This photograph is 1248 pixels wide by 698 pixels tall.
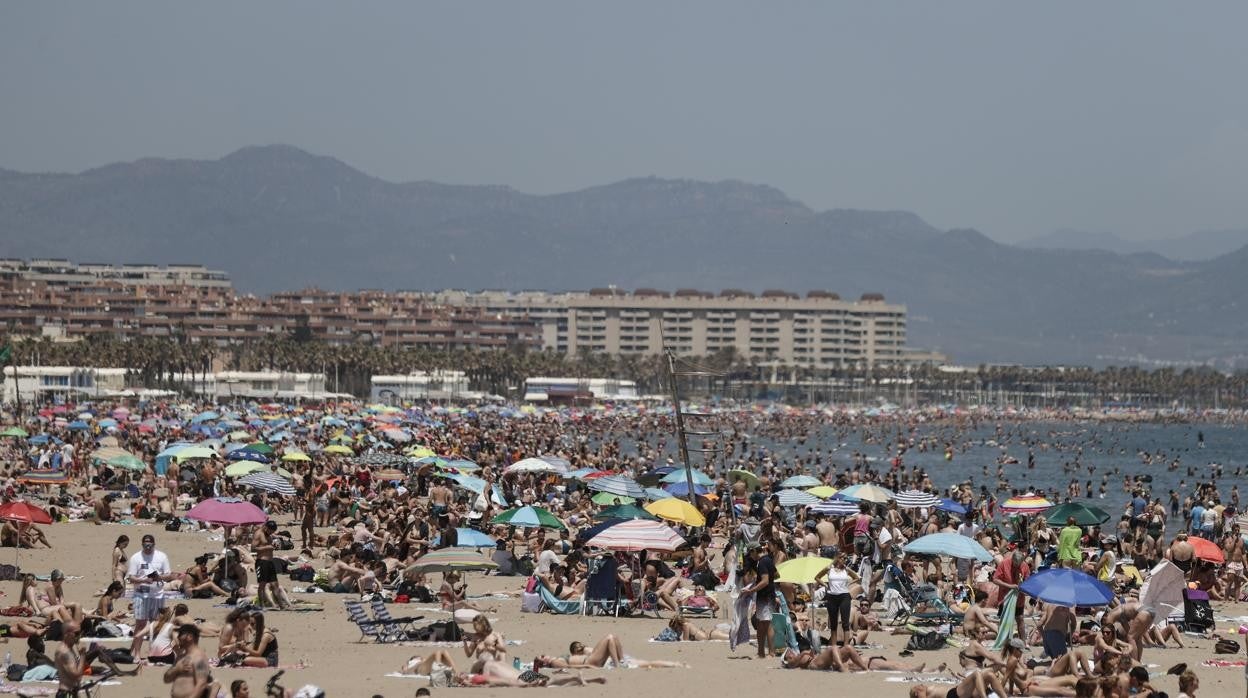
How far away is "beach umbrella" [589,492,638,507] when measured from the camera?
92.1 ft

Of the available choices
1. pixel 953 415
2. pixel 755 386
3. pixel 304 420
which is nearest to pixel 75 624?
pixel 304 420

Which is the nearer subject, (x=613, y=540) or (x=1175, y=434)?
(x=613, y=540)

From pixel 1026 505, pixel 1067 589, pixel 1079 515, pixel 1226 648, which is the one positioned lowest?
pixel 1226 648

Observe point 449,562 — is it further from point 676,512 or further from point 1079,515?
point 1079,515

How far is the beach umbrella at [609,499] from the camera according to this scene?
28.1 meters

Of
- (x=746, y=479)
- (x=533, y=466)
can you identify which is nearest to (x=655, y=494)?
(x=746, y=479)

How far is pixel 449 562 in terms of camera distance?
59.2ft

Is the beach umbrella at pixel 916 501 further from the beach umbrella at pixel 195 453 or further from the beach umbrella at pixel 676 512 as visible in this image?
the beach umbrella at pixel 195 453

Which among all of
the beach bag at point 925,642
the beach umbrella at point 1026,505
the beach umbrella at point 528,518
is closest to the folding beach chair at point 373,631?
the beach bag at point 925,642

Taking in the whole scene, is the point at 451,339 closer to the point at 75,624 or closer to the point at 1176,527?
the point at 1176,527

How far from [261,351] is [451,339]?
171 feet

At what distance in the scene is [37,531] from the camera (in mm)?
23641

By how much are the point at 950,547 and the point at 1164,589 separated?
104 inches

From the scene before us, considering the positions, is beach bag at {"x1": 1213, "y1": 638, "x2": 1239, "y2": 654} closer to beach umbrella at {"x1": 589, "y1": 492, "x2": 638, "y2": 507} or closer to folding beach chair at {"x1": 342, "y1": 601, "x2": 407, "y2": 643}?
folding beach chair at {"x1": 342, "y1": 601, "x2": 407, "y2": 643}
